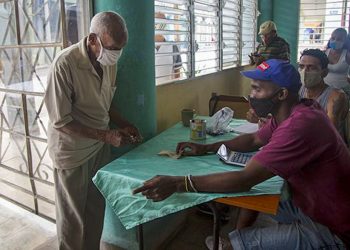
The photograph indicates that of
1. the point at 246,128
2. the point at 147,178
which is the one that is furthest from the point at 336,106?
the point at 147,178

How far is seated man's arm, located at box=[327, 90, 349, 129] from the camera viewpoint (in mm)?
2004

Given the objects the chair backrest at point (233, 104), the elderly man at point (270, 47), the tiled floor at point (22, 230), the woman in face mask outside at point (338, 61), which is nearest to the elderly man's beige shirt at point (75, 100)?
the tiled floor at point (22, 230)

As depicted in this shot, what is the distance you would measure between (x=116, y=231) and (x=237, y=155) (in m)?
0.87

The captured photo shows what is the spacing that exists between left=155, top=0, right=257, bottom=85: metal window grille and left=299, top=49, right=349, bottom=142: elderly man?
1003mm

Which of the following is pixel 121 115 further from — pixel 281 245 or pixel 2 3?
pixel 2 3

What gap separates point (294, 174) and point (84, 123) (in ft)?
3.32

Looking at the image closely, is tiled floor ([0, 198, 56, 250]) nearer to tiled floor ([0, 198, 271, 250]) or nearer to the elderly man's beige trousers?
tiled floor ([0, 198, 271, 250])

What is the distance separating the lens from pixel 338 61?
346 centimetres

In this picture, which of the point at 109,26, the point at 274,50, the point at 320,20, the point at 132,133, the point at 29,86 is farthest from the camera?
the point at 320,20

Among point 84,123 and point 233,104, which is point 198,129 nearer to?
Result: point 84,123

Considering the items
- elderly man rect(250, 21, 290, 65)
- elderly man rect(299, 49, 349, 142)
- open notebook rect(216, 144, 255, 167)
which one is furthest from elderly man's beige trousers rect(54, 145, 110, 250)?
elderly man rect(250, 21, 290, 65)

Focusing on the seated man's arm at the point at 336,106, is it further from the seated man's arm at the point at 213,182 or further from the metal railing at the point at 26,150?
the metal railing at the point at 26,150

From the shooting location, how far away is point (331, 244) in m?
1.30

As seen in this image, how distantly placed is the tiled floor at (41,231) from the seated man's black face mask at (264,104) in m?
1.15
